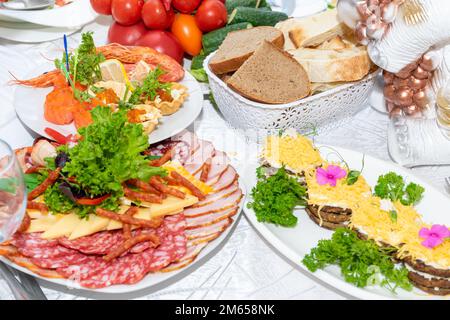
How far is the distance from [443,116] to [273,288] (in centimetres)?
85

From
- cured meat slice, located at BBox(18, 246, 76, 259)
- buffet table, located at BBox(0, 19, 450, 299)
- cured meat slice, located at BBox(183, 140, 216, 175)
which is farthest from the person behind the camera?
cured meat slice, located at BBox(183, 140, 216, 175)

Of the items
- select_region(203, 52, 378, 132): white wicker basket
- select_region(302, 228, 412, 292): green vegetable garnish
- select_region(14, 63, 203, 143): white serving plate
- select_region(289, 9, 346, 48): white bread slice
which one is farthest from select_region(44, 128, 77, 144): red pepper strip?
select_region(289, 9, 346, 48): white bread slice

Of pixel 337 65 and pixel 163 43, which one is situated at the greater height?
pixel 337 65

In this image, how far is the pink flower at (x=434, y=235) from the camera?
1.54m

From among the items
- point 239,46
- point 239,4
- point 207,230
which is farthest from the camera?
point 239,4

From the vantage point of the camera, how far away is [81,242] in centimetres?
153

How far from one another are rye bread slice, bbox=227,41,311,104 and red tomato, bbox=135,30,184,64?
0.55 meters

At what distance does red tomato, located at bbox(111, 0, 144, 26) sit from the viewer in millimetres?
2523

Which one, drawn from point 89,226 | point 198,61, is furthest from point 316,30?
point 89,226

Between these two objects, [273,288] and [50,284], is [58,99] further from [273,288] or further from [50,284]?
[273,288]

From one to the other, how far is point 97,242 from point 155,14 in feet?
4.26

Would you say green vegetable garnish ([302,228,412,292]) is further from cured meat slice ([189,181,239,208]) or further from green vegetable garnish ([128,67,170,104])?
green vegetable garnish ([128,67,170,104])

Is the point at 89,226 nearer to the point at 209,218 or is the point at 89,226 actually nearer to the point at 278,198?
the point at 209,218

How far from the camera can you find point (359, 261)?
1.56 meters
